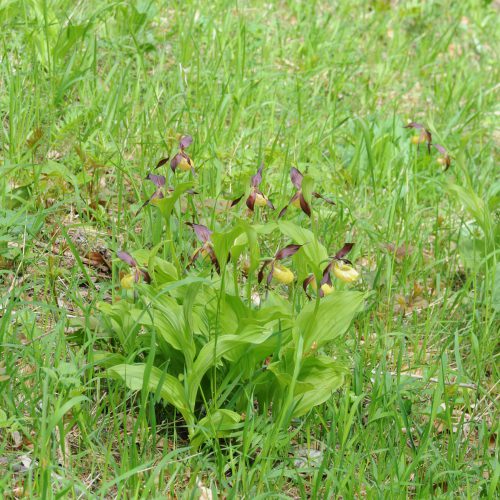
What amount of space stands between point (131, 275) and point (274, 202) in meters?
1.32

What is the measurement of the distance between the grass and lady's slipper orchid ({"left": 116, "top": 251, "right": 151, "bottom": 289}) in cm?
23

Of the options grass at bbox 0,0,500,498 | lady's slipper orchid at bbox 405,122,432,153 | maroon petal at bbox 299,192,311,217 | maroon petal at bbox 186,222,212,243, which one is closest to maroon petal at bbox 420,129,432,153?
lady's slipper orchid at bbox 405,122,432,153

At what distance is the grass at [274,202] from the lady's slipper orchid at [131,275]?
0.23 metres

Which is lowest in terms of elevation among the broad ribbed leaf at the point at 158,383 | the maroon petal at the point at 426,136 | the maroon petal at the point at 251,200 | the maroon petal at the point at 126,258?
the broad ribbed leaf at the point at 158,383

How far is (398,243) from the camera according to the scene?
3311 millimetres

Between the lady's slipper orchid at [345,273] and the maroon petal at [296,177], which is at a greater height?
the maroon petal at [296,177]

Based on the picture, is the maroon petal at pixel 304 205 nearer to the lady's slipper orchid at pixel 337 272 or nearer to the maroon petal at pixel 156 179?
the lady's slipper orchid at pixel 337 272

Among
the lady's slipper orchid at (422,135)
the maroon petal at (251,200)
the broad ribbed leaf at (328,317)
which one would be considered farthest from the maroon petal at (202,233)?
the lady's slipper orchid at (422,135)

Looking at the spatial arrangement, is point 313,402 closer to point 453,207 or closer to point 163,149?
point 163,149

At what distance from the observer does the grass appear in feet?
7.23

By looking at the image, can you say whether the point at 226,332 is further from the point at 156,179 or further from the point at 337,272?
the point at 156,179

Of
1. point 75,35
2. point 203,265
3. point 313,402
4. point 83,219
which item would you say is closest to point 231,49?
point 75,35

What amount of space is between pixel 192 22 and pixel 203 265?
2.03 meters

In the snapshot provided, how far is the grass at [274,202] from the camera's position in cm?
220
